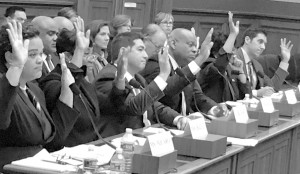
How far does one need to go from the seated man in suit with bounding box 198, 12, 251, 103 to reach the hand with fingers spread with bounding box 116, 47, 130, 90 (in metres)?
1.98

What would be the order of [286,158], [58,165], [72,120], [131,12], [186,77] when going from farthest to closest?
[131,12] → [286,158] → [186,77] → [72,120] → [58,165]

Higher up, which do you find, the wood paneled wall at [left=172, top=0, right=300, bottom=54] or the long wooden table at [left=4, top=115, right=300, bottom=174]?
the wood paneled wall at [left=172, top=0, right=300, bottom=54]

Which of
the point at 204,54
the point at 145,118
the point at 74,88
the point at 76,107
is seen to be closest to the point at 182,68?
the point at 204,54

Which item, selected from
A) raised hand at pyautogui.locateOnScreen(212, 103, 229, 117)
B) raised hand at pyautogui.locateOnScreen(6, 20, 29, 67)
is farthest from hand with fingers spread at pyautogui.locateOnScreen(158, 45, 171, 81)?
raised hand at pyautogui.locateOnScreen(6, 20, 29, 67)

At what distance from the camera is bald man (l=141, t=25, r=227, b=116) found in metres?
5.74

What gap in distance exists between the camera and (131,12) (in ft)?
32.1

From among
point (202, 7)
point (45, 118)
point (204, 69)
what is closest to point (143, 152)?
point (45, 118)

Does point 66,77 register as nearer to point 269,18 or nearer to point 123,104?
point 123,104

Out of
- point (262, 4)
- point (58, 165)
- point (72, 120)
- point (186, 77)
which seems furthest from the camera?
point (262, 4)

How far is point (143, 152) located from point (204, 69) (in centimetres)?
339

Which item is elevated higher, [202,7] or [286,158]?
[202,7]

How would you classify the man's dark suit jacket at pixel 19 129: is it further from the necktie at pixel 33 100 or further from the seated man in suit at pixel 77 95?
the seated man in suit at pixel 77 95

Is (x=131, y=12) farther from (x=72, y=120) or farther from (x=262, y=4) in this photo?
(x=72, y=120)

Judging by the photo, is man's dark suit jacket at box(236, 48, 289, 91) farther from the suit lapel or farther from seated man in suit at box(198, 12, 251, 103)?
the suit lapel
